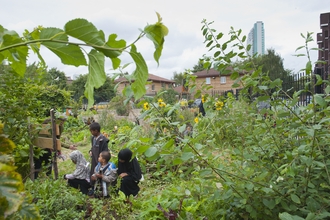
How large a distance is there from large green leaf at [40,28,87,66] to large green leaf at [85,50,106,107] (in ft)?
0.11

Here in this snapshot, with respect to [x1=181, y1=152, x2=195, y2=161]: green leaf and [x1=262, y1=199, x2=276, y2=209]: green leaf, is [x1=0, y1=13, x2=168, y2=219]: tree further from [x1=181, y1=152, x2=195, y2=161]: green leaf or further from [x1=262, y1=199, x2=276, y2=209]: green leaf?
[x1=262, y1=199, x2=276, y2=209]: green leaf

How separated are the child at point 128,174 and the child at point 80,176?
0.69 metres

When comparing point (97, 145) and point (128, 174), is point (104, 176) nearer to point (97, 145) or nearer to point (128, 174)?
point (128, 174)

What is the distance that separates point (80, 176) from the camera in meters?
4.96

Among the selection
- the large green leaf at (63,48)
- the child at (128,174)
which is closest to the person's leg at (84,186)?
the child at (128,174)

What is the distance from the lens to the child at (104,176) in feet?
15.0

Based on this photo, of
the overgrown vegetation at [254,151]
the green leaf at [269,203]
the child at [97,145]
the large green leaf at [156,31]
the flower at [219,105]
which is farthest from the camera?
the child at [97,145]

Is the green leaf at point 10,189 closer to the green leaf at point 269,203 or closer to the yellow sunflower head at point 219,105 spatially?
the green leaf at point 269,203

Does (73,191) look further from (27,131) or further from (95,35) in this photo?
(95,35)

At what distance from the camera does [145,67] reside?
51 cm

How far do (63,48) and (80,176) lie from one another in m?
4.76

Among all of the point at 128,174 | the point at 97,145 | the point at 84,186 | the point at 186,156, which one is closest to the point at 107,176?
the point at 128,174

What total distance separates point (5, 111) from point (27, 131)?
0.36m

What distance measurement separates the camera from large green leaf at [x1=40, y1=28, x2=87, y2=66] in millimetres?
490
